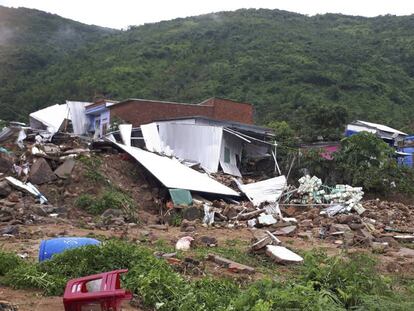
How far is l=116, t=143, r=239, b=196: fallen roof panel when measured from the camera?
48.1 ft

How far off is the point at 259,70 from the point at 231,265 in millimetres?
36871

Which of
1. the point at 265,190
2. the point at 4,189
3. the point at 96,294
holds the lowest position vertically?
the point at 265,190

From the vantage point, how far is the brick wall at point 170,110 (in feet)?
79.0

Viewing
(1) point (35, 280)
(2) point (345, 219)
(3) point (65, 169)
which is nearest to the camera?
(1) point (35, 280)

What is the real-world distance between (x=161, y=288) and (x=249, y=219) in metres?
8.15

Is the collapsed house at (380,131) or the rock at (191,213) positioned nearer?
the rock at (191,213)

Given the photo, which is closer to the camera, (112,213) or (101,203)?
(112,213)

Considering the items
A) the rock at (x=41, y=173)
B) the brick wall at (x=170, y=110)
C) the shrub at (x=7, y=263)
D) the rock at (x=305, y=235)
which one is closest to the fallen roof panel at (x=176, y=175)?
the rock at (x=41, y=173)

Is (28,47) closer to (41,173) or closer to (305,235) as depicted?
(41,173)

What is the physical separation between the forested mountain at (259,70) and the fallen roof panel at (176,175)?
10.3m

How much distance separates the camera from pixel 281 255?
26.9 feet

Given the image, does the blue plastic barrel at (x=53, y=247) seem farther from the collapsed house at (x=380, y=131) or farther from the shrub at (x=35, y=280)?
the collapsed house at (x=380, y=131)

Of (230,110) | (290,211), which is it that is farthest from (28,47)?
(290,211)

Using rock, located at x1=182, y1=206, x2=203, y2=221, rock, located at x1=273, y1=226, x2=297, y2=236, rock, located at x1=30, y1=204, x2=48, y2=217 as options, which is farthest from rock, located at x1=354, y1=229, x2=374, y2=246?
rock, located at x1=30, y1=204, x2=48, y2=217
